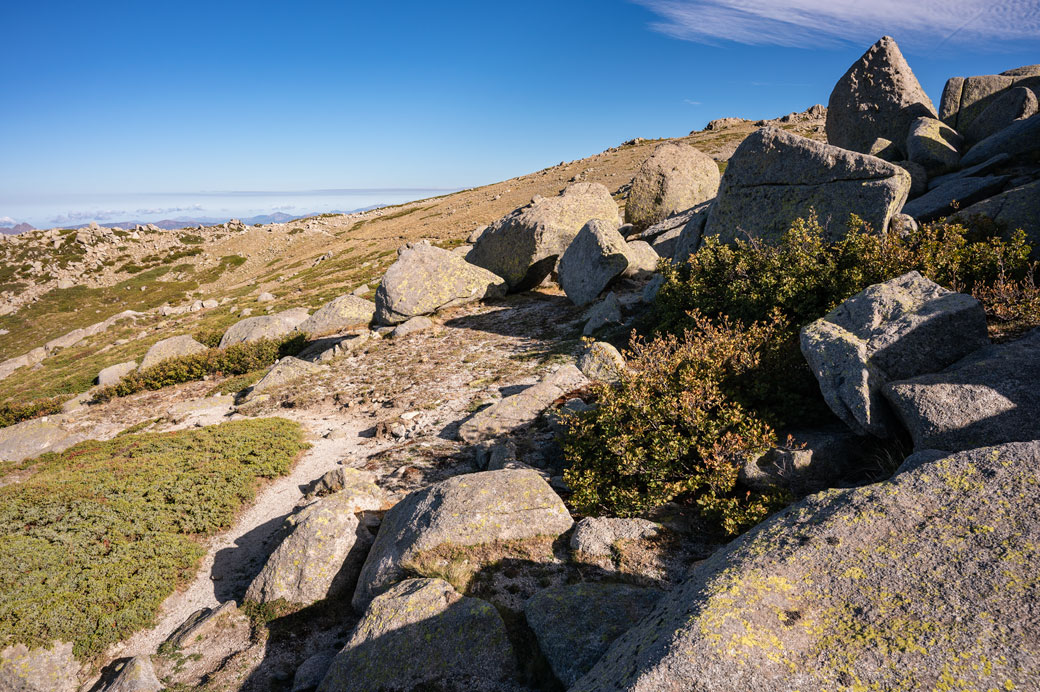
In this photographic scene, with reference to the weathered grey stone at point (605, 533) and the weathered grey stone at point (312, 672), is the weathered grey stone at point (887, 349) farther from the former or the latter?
the weathered grey stone at point (312, 672)

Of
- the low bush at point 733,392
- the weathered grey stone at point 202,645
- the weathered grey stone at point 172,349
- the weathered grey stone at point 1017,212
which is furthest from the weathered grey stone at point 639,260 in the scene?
the weathered grey stone at point 172,349

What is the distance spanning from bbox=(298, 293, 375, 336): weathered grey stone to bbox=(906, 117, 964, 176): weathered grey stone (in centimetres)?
3022

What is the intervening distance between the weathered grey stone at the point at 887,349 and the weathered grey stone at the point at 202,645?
40.1 ft

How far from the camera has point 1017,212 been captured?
575 inches

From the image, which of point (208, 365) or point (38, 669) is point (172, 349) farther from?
point (38, 669)

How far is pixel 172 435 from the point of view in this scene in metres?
19.5

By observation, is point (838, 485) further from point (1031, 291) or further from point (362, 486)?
point (362, 486)

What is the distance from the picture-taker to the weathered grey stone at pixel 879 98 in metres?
28.2

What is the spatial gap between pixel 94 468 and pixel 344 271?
151ft

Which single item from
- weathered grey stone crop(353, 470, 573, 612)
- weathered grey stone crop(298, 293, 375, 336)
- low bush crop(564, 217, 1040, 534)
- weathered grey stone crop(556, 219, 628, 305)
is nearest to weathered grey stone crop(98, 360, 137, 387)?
weathered grey stone crop(298, 293, 375, 336)

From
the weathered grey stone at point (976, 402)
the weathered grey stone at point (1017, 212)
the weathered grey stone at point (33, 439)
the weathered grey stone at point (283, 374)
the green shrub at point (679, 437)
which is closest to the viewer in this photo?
the weathered grey stone at point (976, 402)

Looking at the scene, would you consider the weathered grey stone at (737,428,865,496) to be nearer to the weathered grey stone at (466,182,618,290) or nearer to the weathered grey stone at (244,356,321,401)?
the weathered grey stone at (244,356,321,401)

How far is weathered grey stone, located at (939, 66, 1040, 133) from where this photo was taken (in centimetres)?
2840

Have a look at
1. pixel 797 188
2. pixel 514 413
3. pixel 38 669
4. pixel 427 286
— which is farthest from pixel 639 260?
pixel 38 669
